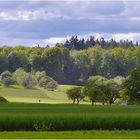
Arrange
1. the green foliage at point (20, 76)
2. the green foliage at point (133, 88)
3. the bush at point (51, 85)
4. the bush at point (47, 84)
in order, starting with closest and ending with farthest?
the green foliage at point (133, 88) < the bush at point (51, 85) < the bush at point (47, 84) < the green foliage at point (20, 76)

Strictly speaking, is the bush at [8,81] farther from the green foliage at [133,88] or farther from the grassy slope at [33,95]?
the green foliage at [133,88]

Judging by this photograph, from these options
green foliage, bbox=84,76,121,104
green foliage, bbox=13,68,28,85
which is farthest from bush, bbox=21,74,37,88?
green foliage, bbox=84,76,121,104

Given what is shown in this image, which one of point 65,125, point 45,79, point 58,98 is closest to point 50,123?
point 65,125

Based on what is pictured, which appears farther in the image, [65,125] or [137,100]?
[137,100]

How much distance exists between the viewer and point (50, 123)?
44.4 meters

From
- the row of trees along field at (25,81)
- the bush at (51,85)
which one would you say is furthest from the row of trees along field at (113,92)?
the row of trees along field at (25,81)

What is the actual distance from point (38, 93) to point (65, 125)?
12386 cm

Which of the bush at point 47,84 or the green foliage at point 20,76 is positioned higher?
the green foliage at point 20,76

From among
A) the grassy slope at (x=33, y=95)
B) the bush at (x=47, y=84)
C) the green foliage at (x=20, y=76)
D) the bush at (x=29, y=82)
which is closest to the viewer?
the grassy slope at (x=33, y=95)

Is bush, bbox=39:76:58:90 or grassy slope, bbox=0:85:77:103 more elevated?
bush, bbox=39:76:58:90

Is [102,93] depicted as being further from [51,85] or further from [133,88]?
[51,85]

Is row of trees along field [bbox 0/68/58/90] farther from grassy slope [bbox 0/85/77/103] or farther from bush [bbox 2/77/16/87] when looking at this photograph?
grassy slope [bbox 0/85/77/103]

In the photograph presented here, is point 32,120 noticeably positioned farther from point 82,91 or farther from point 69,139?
point 82,91

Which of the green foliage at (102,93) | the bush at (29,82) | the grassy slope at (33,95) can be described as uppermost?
the bush at (29,82)
